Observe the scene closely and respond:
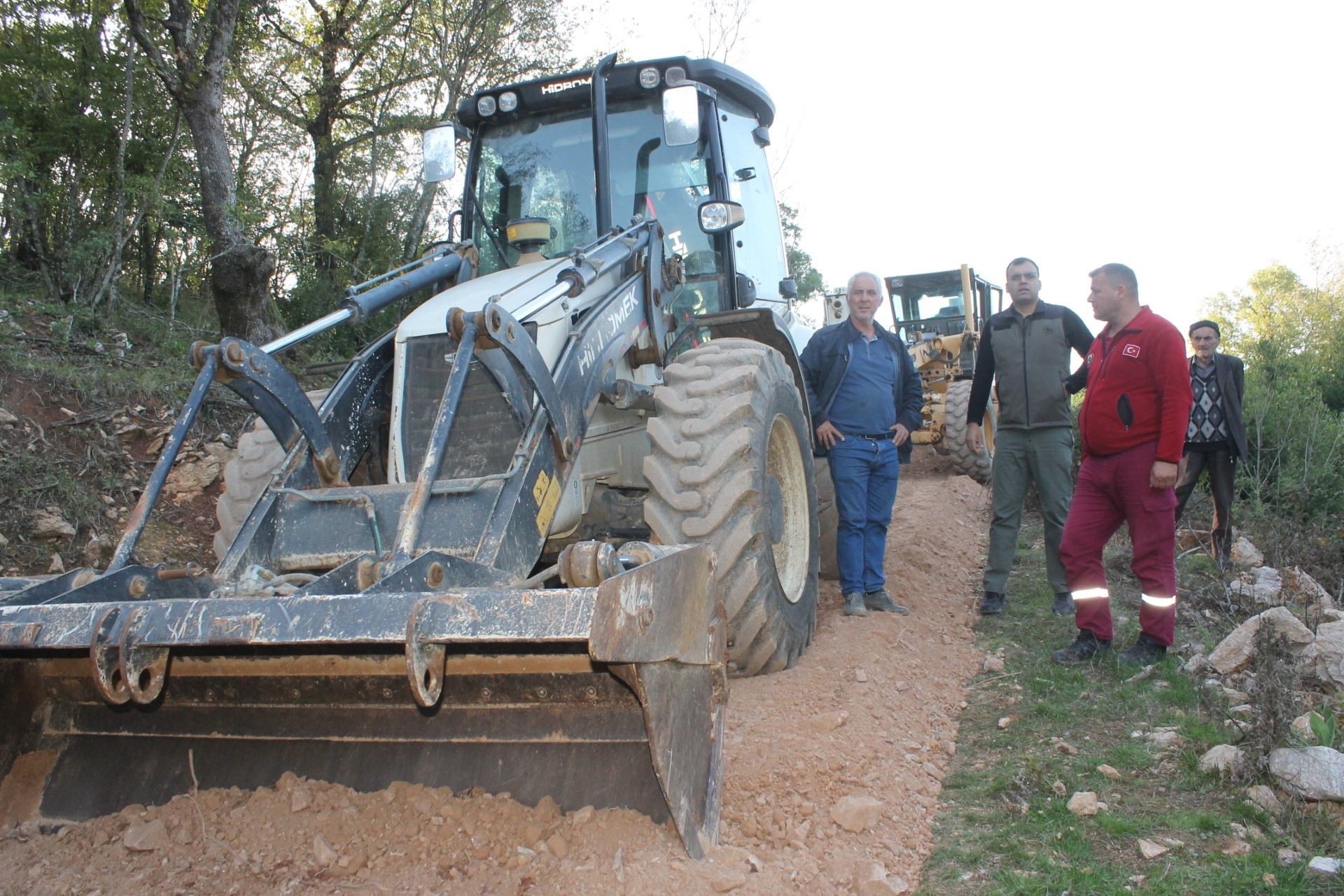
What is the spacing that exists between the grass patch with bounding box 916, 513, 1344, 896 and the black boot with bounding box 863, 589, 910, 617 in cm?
84

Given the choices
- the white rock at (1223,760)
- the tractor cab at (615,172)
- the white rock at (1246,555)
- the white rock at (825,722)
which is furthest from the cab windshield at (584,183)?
the white rock at (1246,555)

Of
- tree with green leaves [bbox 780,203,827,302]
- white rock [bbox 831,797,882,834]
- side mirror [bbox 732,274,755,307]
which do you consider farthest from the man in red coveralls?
tree with green leaves [bbox 780,203,827,302]

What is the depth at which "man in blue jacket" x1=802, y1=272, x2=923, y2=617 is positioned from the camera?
539cm

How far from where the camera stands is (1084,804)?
2.98 metres

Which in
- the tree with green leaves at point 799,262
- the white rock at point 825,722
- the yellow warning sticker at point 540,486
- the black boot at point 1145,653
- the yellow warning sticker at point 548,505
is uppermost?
the tree with green leaves at point 799,262

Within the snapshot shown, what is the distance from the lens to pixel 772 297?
601 cm

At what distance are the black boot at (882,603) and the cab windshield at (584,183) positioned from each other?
1878mm

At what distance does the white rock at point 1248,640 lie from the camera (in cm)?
398

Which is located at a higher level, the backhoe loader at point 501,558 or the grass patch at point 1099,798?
the backhoe loader at point 501,558

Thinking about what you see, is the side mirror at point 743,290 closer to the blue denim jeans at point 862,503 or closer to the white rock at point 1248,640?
the blue denim jeans at point 862,503

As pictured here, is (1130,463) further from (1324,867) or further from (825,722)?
(1324,867)

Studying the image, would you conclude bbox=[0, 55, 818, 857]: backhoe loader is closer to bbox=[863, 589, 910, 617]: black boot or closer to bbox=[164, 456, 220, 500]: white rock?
bbox=[863, 589, 910, 617]: black boot

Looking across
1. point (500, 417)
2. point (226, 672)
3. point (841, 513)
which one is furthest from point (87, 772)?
point (841, 513)

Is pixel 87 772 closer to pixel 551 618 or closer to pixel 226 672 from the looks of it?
pixel 226 672
